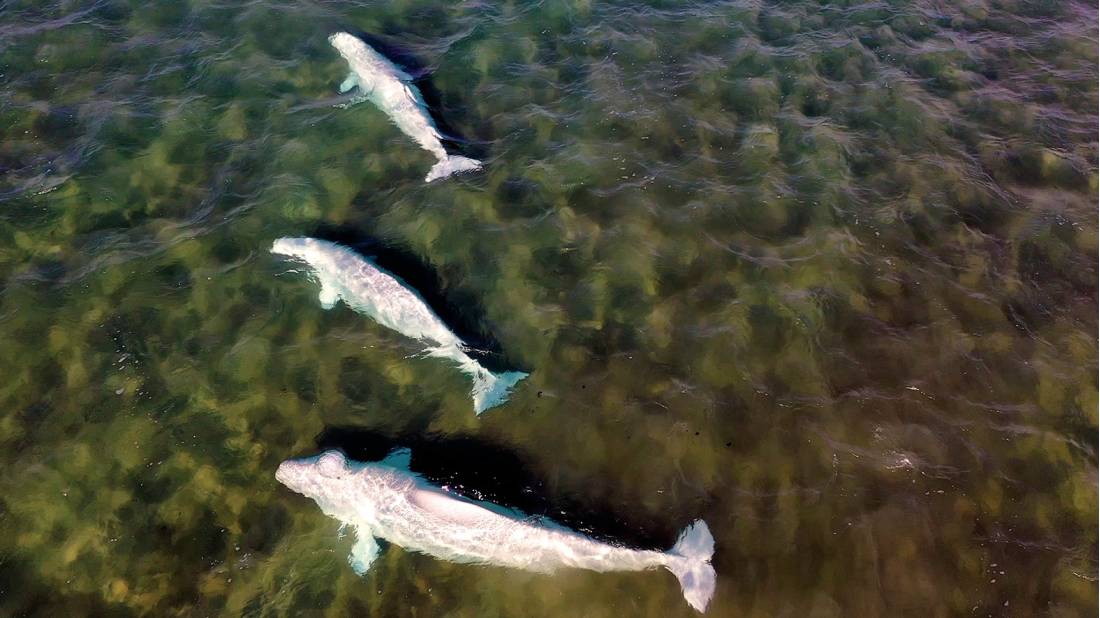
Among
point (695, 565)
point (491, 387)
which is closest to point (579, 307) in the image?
point (491, 387)

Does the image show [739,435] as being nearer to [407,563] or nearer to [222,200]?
[407,563]

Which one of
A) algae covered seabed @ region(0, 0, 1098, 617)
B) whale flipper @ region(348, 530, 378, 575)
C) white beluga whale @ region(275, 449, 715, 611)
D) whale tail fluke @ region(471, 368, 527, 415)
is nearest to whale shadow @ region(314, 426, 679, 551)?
algae covered seabed @ region(0, 0, 1098, 617)

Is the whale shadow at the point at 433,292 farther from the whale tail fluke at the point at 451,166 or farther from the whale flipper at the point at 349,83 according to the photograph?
the whale flipper at the point at 349,83

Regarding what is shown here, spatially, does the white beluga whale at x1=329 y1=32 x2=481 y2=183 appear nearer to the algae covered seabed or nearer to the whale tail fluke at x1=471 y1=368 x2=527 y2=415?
the algae covered seabed

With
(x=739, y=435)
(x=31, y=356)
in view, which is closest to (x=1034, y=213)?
(x=739, y=435)

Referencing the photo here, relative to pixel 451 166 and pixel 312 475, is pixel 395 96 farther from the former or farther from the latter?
pixel 312 475

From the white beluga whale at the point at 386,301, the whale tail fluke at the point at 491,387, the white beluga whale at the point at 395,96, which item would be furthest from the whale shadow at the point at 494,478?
the white beluga whale at the point at 395,96

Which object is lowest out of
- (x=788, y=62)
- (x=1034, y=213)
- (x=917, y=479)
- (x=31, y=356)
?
(x=917, y=479)
